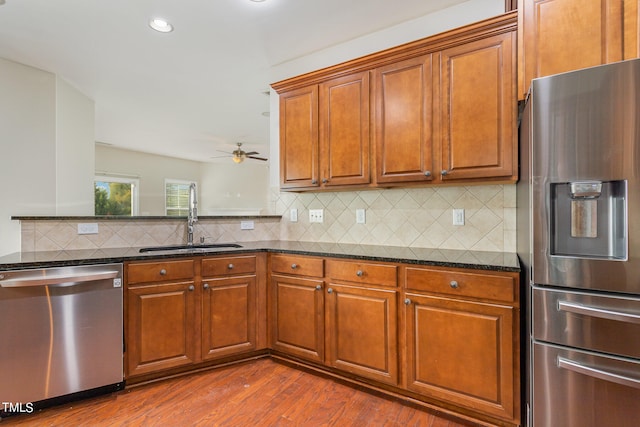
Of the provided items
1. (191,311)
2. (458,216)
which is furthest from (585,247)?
(191,311)

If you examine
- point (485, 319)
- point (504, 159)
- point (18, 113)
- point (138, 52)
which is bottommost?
point (485, 319)

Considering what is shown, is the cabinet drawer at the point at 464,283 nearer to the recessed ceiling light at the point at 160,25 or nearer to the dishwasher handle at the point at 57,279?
the dishwasher handle at the point at 57,279

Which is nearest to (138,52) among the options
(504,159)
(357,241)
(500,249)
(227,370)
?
(357,241)

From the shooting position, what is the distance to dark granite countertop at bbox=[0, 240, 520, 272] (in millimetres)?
1794

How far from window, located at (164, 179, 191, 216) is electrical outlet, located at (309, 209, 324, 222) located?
383 cm

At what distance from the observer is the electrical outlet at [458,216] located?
2.31 m

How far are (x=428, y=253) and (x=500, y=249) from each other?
0.50 metres

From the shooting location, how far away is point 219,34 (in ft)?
8.59

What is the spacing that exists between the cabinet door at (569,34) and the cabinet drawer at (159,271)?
2.37 m

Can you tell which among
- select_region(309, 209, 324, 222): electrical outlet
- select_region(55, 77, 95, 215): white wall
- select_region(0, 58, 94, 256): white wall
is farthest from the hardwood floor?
select_region(55, 77, 95, 215): white wall

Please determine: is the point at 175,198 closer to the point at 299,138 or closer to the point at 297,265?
the point at 299,138

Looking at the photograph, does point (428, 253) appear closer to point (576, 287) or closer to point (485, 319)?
point (485, 319)

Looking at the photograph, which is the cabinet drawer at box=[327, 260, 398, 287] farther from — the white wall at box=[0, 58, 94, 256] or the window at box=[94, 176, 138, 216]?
the window at box=[94, 176, 138, 216]

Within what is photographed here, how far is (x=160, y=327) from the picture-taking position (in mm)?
2215
